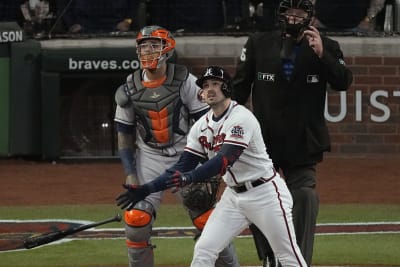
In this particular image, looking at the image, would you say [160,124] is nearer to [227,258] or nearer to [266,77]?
[266,77]

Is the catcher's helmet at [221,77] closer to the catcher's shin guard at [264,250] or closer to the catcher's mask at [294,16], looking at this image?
the catcher's mask at [294,16]

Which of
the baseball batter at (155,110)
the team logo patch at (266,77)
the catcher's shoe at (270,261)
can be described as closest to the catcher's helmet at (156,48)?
the baseball batter at (155,110)

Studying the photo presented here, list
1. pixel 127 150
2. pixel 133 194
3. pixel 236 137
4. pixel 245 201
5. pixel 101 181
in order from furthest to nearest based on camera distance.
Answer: pixel 101 181, pixel 127 150, pixel 245 201, pixel 236 137, pixel 133 194

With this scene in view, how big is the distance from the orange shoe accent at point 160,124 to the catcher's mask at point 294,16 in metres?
0.98

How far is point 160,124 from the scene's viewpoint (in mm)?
7805

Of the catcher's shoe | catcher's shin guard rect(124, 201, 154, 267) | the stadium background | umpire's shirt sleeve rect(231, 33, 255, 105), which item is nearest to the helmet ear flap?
umpire's shirt sleeve rect(231, 33, 255, 105)

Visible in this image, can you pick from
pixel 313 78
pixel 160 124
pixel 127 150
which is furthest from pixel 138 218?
pixel 313 78

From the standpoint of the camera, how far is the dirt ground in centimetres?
1338

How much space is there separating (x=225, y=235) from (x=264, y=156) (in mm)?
553

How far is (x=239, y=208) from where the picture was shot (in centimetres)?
691

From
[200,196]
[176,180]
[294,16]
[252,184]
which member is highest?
[294,16]

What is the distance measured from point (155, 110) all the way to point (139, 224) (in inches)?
30.9

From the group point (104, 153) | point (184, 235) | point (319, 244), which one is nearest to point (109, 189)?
point (104, 153)

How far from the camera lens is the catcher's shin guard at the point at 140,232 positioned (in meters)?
7.54
